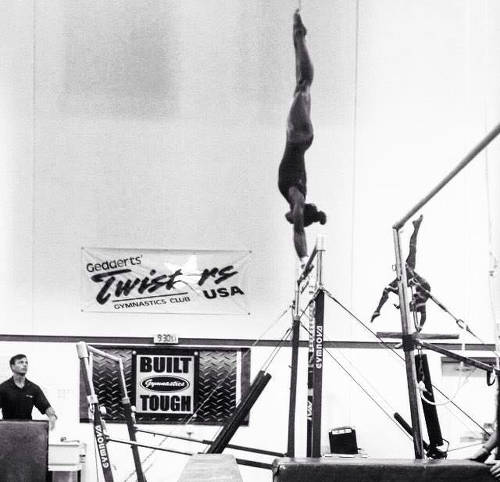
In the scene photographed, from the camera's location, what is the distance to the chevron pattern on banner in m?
9.64

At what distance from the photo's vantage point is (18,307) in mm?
9492

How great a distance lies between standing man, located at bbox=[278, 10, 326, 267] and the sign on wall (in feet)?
15.6

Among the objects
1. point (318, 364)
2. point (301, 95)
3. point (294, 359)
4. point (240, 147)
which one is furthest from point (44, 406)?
point (301, 95)

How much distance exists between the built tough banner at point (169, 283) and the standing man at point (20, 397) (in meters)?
0.98

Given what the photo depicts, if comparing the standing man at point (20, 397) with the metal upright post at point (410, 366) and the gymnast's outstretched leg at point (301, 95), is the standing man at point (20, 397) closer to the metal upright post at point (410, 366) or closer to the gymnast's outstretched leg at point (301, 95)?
the metal upright post at point (410, 366)

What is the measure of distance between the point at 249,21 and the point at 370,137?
1.90 metres

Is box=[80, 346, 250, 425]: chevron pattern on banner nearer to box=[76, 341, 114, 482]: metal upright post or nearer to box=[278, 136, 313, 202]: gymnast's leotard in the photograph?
box=[76, 341, 114, 482]: metal upright post

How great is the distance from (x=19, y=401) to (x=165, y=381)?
162 cm

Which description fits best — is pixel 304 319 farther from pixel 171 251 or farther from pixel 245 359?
pixel 171 251

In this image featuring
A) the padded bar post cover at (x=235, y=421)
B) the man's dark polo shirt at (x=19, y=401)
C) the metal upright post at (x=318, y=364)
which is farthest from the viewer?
the man's dark polo shirt at (x=19, y=401)

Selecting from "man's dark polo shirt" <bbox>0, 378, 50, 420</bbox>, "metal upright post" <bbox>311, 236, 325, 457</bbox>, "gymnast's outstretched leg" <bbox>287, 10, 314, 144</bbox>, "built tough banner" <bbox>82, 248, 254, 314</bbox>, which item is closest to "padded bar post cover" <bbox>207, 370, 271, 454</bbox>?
"metal upright post" <bbox>311, 236, 325, 457</bbox>

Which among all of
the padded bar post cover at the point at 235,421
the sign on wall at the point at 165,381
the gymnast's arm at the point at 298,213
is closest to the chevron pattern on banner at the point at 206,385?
the sign on wall at the point at 165,381

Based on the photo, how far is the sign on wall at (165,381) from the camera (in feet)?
31.7

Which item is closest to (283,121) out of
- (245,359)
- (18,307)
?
(245,359)
